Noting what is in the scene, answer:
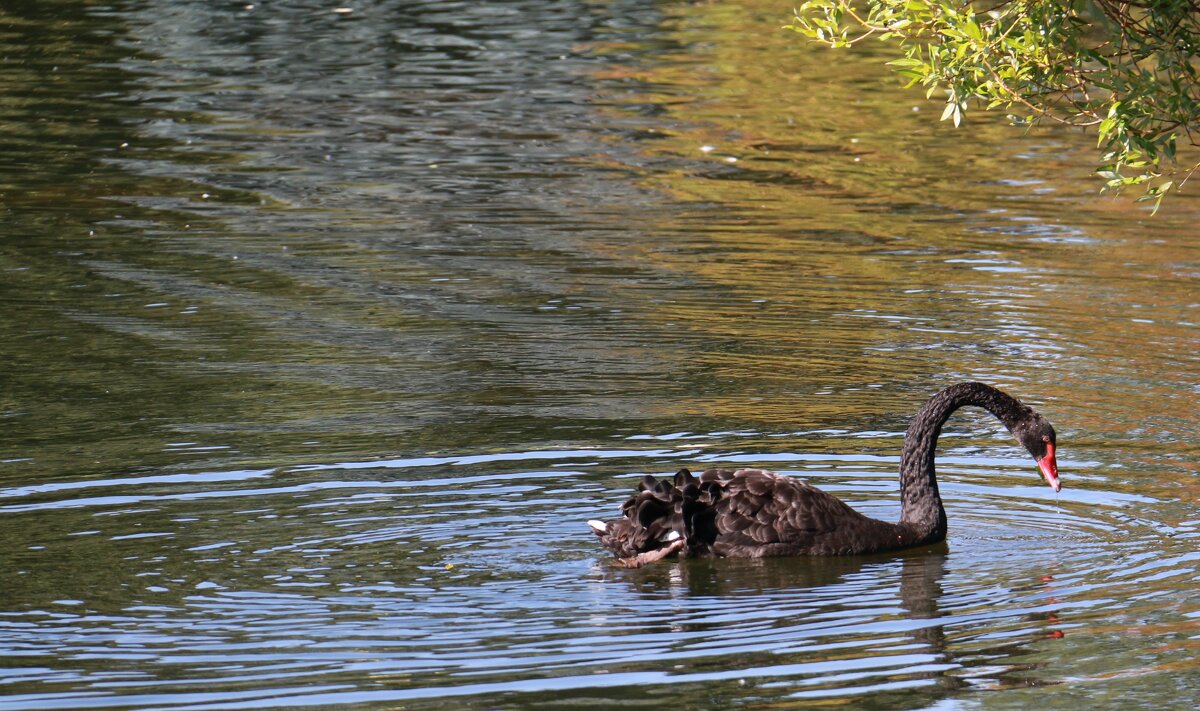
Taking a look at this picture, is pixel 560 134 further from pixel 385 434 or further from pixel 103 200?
pixel 385 434

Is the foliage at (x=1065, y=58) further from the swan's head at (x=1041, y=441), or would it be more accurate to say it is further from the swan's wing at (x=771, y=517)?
the swan's wing at (x=771, y=517)

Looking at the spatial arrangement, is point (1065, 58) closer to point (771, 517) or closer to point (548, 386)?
point (771, 517)

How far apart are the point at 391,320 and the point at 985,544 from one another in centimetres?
628

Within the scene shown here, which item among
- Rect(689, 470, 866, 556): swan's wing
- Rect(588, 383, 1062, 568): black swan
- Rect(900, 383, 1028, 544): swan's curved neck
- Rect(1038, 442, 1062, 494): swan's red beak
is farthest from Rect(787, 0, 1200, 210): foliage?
Rect(689, 470, 866, 556): swan's wing

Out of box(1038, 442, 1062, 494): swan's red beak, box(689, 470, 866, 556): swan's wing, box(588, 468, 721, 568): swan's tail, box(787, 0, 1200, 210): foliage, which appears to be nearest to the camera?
box(588, 468, 721, 568): swan's tail

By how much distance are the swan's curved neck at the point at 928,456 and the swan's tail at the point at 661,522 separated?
3.27 feet

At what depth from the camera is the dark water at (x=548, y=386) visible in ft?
25.2

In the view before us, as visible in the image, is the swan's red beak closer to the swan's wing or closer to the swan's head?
the swan's head

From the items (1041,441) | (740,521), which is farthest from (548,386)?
(1041,441)

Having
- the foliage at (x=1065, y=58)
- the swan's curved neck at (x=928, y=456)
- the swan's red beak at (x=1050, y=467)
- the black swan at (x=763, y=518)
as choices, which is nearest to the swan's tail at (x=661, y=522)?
the black swan at (x=763, y=518)

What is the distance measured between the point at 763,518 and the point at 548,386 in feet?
11.7

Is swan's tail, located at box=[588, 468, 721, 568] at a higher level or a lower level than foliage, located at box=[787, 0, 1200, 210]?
lower

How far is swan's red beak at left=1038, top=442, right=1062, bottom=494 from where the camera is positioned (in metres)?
9.34

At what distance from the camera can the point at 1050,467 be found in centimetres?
943
